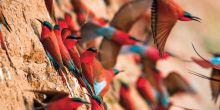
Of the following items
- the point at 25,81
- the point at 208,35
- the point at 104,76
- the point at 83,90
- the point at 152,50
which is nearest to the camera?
the point at 25,81

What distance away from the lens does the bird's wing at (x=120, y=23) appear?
568 cm

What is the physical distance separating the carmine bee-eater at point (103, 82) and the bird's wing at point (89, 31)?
771mm

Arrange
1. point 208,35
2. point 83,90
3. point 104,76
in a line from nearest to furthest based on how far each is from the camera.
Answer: point 83,90 → point 104,76 → point 208,35

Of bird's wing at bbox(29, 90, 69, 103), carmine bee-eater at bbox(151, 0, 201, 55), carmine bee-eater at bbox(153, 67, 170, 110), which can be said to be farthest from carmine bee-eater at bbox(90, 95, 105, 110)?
carmine bee-eater at bbox(153, 67, 170, 110)

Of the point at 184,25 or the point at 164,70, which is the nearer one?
the point at 164,70

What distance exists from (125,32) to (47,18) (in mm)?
2139

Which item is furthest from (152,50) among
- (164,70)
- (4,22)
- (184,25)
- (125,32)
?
(4,22)

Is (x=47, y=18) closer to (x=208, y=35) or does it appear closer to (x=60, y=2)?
(x=60, y=2)

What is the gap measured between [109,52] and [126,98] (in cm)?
46

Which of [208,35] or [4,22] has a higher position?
[4,22]

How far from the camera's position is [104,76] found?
187 inches

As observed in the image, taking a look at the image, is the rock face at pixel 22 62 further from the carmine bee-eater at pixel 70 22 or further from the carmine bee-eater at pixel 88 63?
the carmine bee-eater at pixel 70 22

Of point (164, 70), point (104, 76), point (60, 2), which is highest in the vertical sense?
point (60, 2)

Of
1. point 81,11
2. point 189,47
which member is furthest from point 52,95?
point 189,47
